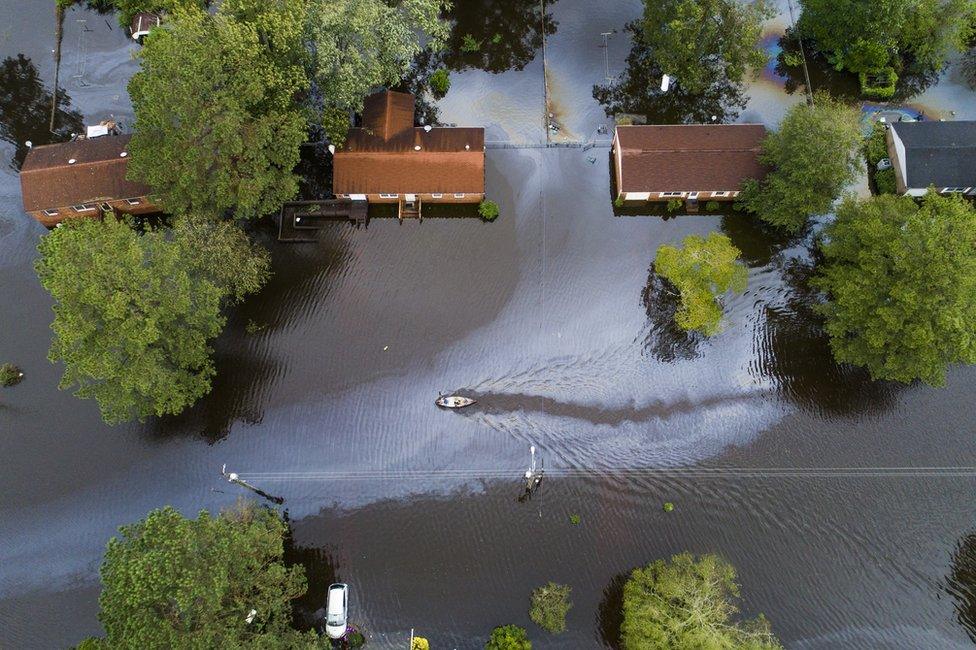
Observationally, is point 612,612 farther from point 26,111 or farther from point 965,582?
point 26,111

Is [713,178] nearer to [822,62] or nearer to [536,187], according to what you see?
[536,187]

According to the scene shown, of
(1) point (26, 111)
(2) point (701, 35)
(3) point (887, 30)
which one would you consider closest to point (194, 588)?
(1) point (26, 111)

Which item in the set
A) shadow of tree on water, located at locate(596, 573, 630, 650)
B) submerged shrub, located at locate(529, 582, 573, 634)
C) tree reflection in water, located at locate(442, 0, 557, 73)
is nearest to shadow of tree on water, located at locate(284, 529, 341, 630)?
submerged shrub, located at locate(529, 582, 573, 634)

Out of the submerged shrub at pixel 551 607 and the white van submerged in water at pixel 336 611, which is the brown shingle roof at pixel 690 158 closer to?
the submerged shrub at pixel 551 607

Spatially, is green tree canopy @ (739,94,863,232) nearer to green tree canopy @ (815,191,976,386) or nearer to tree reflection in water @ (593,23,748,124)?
green tree canopy @ (815,191,976,386)

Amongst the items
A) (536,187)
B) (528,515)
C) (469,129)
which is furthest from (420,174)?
(528,515)

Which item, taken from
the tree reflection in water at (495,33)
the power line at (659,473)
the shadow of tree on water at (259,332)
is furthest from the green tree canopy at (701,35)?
the power line at (659,473)
